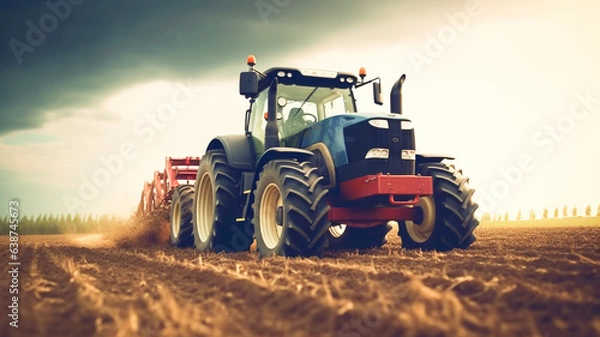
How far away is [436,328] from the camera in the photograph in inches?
97.0

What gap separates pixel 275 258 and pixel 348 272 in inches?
60.0

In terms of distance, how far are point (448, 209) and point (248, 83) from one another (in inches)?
120

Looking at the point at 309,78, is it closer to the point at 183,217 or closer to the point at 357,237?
the point at 357,237

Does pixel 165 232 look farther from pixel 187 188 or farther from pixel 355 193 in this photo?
pixel 355 193

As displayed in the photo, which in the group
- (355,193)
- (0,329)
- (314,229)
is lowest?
(0,329)

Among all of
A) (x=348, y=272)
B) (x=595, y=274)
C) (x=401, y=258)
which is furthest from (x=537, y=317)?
(x=401, y=258)

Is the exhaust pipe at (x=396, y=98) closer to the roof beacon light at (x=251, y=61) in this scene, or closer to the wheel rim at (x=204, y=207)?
the roof beacon light at (x=251, y=61)

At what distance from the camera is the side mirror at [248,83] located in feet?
23.4

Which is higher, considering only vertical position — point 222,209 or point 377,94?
point 377,94

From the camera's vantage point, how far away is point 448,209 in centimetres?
709

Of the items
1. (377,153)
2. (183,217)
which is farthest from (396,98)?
(183,217)

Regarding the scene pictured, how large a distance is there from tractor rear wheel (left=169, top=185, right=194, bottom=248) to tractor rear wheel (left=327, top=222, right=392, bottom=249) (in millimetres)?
2868

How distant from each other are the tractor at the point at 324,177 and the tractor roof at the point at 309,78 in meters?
0.01

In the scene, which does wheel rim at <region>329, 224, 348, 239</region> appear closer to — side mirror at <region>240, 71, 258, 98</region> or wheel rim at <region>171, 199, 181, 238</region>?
side mirror at <region>240, 71, 258, 98</region>
